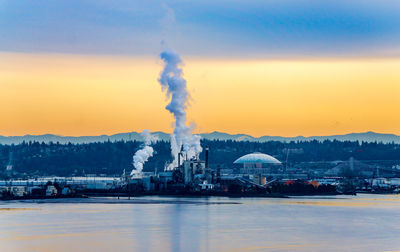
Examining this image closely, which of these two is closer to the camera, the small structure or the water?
the water

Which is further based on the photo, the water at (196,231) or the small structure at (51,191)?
the small structure at (51,191)

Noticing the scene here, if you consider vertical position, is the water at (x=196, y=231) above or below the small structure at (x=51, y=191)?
below

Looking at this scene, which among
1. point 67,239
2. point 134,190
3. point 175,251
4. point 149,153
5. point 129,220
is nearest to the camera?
point 175,251

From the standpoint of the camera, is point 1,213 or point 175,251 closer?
point 175,251

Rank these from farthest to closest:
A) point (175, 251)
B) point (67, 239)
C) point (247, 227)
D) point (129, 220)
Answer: point (129, 220), point (247, 227), point (67, 239), point (175, 251)

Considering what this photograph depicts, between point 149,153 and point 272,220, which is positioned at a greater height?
point 149,153

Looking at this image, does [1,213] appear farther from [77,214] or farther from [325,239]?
[325,239]

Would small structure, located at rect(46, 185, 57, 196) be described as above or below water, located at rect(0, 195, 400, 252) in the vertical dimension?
above

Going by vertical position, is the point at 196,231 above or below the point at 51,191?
below

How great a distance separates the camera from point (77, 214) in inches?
3339

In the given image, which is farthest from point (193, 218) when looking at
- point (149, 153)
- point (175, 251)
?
point (149, 153)

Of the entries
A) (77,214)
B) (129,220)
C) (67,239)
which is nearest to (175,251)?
(67,239)

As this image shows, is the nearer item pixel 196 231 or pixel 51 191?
pixel 196 231

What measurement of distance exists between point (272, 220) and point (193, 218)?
8104 millimetres
